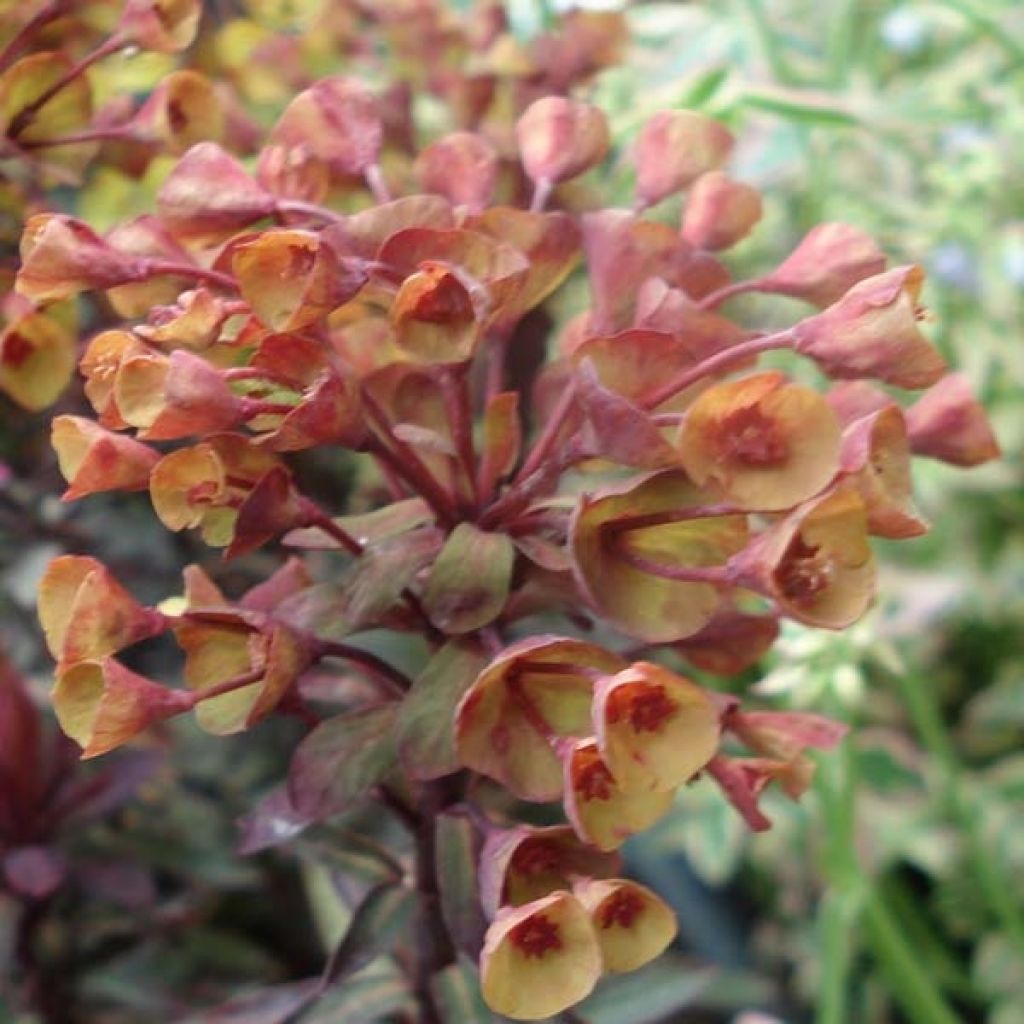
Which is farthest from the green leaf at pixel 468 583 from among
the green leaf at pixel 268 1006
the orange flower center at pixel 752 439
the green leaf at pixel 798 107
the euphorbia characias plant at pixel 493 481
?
the green leaf at pixel 798 107

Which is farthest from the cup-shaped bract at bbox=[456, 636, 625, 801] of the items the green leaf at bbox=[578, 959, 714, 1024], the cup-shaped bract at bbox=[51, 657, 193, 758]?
the green leaf at bbox=[578, 959, 714, 1024]

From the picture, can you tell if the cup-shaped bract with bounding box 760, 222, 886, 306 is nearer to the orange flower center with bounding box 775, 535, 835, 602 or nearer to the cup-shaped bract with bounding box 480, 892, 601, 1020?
the orange flower center with bounding box 775, 535, 835, 602

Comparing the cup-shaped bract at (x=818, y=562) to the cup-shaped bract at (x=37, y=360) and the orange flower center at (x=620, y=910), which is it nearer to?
the orange flower center at (x=620, y=910)

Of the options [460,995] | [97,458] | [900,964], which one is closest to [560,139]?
[97,458]

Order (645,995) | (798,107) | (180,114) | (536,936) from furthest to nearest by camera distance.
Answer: (798,107) < (645,995) < (180,114) < (536,936)

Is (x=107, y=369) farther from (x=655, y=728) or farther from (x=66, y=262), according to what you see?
(x=655, y=728)
